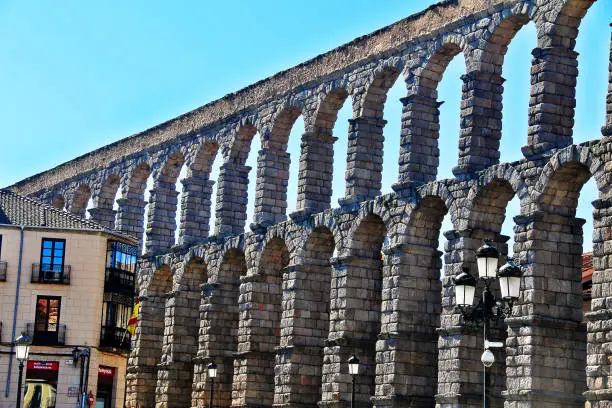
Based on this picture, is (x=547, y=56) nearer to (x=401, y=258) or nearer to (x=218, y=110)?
(x=401, y=258)

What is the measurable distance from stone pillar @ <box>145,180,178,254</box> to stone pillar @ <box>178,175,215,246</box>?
307 cm

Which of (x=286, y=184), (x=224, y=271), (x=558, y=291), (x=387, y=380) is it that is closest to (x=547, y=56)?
(x=558, y=291)

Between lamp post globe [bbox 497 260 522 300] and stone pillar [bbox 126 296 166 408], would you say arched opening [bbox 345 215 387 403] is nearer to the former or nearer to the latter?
stone pillar [bbox 126 296 166 408]

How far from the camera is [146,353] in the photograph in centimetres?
6631

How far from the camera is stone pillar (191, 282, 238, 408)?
59.7m

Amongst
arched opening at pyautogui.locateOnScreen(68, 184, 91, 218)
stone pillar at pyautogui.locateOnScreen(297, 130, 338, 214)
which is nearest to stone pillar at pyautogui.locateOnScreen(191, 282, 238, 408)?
stone pillar at pyautogui.locateOnScreen(297, 130, 338, 214)

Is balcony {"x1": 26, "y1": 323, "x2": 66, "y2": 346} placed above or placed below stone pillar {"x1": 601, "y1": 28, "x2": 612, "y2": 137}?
below

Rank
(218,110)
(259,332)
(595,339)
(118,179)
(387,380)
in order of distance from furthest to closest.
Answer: (118,179) < (218,110) < (259,332) < (387,380) < (595,339)

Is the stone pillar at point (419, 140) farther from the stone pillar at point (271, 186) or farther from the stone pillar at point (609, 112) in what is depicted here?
the stone pillar at point (271, 186)

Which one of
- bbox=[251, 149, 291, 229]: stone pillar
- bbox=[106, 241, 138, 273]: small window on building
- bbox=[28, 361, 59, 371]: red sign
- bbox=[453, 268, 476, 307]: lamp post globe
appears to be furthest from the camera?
bbox=[106, 241, 138, 273]: small window on building

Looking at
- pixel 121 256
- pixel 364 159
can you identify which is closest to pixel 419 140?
pixel 364 159

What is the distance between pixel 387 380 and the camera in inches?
1891

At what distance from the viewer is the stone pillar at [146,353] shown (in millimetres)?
65812

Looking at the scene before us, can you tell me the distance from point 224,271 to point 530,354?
Result: 20882 millimetres
